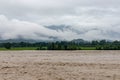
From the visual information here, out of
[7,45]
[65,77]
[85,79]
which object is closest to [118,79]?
[85,79]

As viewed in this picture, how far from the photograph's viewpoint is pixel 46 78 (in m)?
21.5

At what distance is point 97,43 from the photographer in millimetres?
121125

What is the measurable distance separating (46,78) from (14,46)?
94.9 metres

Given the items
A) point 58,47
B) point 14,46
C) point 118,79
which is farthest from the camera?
point 14,46

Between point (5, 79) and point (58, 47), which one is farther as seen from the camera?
point (58, 47)

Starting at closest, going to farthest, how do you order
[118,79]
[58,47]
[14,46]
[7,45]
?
[118,79] < [58,47] < [7,45] < [14,46]

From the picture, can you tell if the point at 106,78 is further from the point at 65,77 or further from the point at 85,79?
the point at 65,77

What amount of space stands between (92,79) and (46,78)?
316 cm

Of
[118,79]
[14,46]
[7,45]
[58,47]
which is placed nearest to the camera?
[118,79]

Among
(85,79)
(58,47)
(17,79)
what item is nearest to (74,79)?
(85,79)

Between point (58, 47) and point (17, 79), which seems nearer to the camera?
point (17, 79)

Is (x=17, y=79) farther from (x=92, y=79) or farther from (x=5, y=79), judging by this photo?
(x=92, y=79)

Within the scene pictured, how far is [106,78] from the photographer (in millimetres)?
21344

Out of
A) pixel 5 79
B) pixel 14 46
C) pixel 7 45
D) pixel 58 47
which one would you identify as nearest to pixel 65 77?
pixel 5 79
